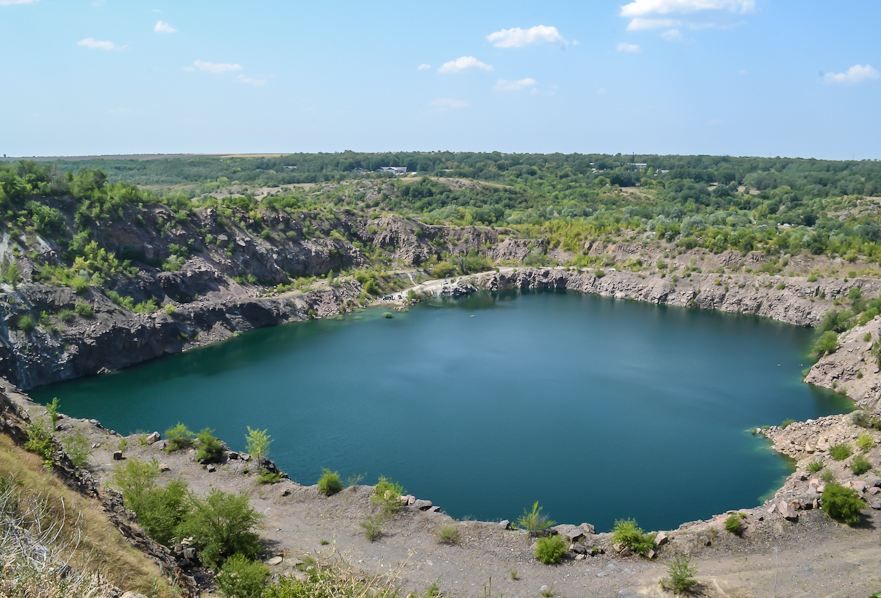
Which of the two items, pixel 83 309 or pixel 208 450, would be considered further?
pixel 83 309

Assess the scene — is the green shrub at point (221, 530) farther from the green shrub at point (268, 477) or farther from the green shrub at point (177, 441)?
the green shrub at point (177, 441)

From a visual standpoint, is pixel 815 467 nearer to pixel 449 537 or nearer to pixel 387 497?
pixel 449 537

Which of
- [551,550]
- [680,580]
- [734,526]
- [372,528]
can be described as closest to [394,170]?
→ [372,528]

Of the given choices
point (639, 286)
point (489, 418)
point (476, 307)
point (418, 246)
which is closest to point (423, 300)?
point (476, 307)

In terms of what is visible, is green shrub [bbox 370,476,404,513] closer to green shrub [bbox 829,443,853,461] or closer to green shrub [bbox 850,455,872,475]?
green shrub [bbox 850,455,872,475]

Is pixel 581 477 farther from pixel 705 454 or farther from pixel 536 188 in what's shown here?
pixel 536 188

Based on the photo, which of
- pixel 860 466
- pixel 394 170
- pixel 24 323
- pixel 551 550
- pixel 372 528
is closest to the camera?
pixel 551 550

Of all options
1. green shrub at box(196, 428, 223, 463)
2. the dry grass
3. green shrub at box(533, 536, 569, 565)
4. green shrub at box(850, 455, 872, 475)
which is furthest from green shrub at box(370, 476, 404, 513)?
green shrub at box(850, 455, 872, 475)
